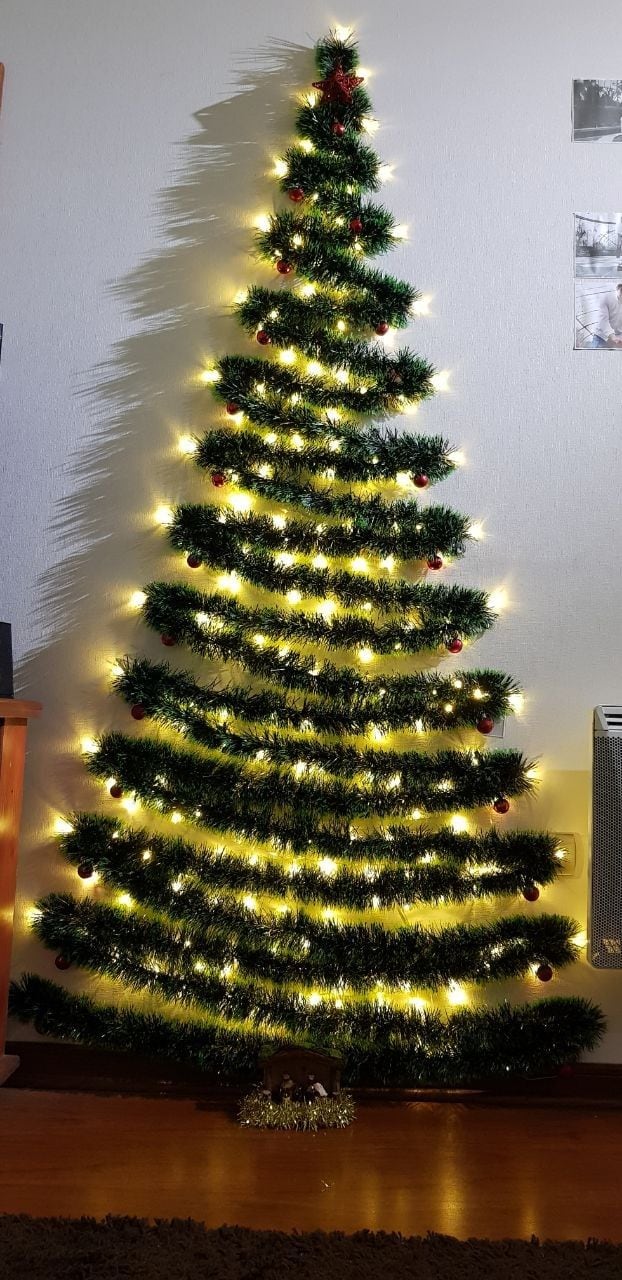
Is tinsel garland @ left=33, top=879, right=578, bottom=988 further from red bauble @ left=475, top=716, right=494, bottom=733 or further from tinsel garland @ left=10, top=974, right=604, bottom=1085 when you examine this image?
red bauble @ left=475, top=716, right=494, bottom=733

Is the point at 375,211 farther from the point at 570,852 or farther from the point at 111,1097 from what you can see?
the point at 111,1097

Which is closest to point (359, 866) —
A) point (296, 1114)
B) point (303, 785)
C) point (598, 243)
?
point (303, 785)

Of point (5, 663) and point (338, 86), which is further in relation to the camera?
point (338, 86)

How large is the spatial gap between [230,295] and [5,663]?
3.46ft

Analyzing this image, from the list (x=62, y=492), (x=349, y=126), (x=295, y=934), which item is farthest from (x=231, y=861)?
(x=349, y=126)

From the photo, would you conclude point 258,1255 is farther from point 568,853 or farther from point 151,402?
point 151,402

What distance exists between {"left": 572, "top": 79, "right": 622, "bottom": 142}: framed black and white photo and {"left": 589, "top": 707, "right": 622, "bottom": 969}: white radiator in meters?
1.48

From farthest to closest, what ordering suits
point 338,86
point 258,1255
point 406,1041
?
point 338,86 < point 406,1041 < point 258,1255

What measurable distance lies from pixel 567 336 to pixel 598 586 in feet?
2.04

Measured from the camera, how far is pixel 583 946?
2.27 m

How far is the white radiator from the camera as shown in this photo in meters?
2.07

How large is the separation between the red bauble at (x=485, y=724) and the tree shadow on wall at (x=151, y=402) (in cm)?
81

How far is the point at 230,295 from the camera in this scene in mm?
2396

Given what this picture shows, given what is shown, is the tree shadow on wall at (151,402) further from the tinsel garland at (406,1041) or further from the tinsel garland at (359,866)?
the tinsel garland at (406,1041)
